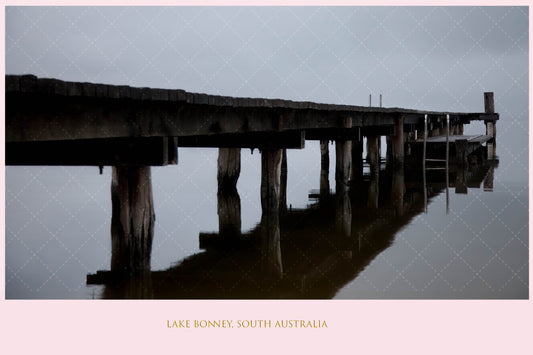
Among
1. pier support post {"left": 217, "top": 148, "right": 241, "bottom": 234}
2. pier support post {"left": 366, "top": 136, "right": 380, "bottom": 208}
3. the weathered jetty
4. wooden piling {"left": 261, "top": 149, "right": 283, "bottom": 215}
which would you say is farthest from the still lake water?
pier support post {"left": 366, "top": 136, "right": 380, "bottom": 208}

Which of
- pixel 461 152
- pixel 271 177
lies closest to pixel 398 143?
pixel 461 152

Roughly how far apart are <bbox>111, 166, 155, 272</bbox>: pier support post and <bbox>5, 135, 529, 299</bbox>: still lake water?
0.44m

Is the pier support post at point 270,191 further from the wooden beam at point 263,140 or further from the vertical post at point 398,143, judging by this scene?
the vertical post at point 398,143

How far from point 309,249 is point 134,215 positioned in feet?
11.8

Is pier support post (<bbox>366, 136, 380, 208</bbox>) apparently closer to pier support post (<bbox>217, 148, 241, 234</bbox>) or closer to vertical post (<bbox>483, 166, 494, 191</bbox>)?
vertical post (<bbox>483, 166, 494, 191</bbox>)

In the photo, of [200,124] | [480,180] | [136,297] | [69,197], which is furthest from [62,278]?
[480,180]

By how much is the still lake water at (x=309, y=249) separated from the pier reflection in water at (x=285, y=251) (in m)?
0.02

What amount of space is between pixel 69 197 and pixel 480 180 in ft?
37.6

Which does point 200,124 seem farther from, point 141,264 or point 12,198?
point 12,198

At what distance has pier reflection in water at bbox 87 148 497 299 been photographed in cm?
759

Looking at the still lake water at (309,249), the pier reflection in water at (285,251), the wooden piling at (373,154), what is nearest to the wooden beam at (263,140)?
the pier reflection in water at (285,251)

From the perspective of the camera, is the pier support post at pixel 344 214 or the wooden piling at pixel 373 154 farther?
the wooden piling at pixel 373 154

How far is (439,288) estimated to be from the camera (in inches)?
312

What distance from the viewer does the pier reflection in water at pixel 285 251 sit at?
7589mm
